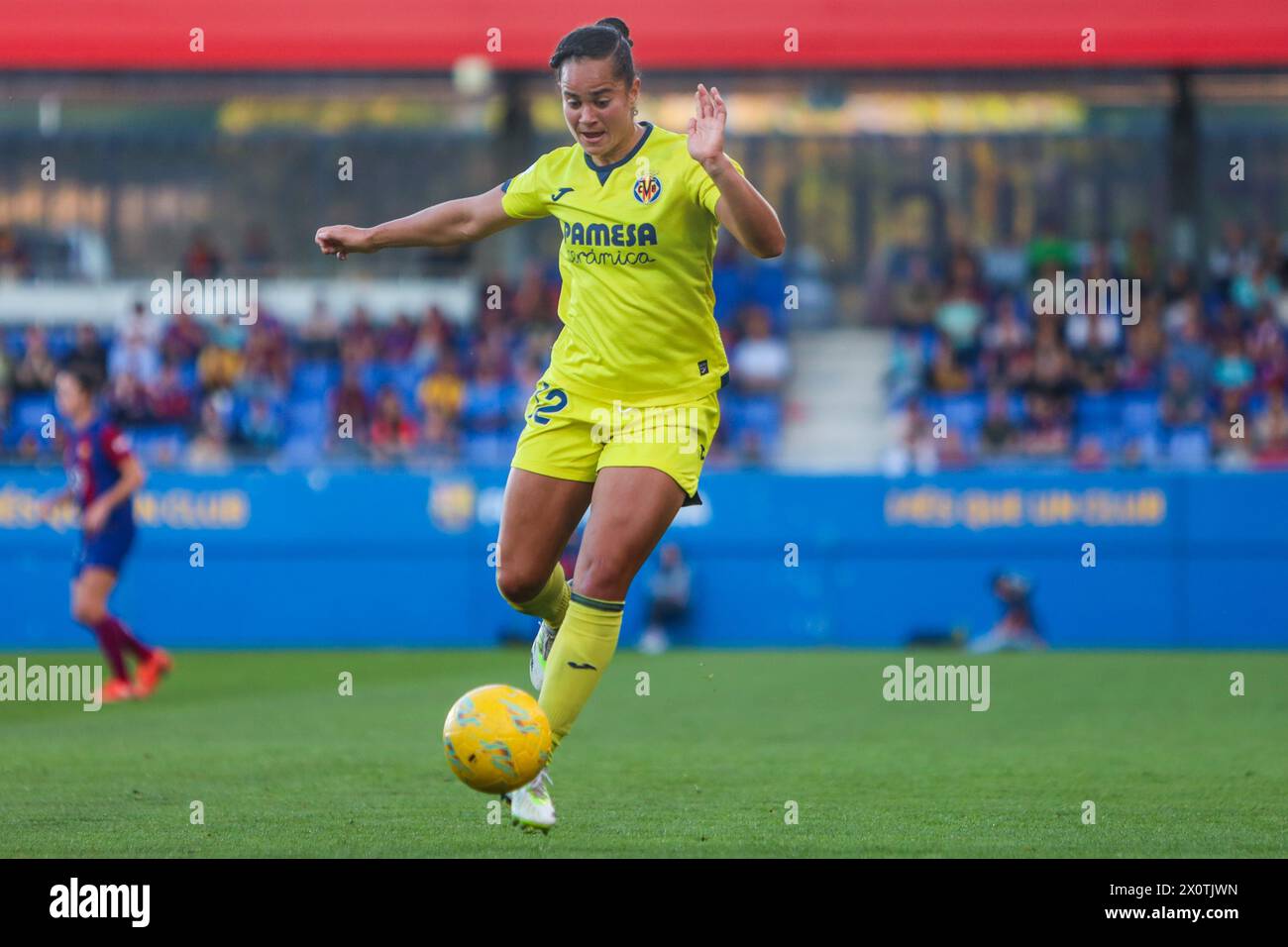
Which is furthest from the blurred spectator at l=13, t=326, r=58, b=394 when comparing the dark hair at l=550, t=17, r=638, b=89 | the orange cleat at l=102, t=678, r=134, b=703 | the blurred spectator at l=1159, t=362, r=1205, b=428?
the dark hair at l=550, t=17, r=638, b=89

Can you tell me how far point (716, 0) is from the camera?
2017 cm

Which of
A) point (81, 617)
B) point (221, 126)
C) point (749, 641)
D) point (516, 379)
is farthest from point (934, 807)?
point (221, 126)

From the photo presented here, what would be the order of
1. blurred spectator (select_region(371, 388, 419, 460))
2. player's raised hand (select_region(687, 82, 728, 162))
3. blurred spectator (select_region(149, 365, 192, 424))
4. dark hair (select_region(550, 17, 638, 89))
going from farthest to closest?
blurred spectator (select_region(149, 365, 192, 424)) → blurred spectator (select_region(371, 388, 419, 460)) → dark hair (select_region(550, 17, 638, 89)) → player's raised hand (select_region(687, 82, 728, 162))

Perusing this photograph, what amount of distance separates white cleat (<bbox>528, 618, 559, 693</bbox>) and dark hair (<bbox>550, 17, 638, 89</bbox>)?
2048mm

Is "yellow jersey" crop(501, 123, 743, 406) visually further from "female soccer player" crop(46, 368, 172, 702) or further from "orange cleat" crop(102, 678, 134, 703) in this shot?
"orange cleat" crop(102, 678, 134, 703)

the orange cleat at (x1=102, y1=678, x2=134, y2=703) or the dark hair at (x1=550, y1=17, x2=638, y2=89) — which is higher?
the dark hair at (x1=550, y1=17, x2=638, y2=89)

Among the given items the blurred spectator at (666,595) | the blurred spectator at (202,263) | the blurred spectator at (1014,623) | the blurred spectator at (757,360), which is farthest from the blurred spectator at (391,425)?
the blurred spectator at (1014,623)

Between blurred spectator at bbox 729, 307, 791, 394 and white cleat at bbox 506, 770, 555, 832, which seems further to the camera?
blurred spectator at bbox 729, 307, 791, 394

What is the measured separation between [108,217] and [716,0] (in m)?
8.98

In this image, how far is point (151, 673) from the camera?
42.7ft

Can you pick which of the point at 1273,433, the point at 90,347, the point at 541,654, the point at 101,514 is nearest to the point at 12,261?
the point at 90,347

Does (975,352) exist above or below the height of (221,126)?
below

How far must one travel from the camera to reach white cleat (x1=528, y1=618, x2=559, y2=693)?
23.3 ft

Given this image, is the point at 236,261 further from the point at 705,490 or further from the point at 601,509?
the point at 601,509
